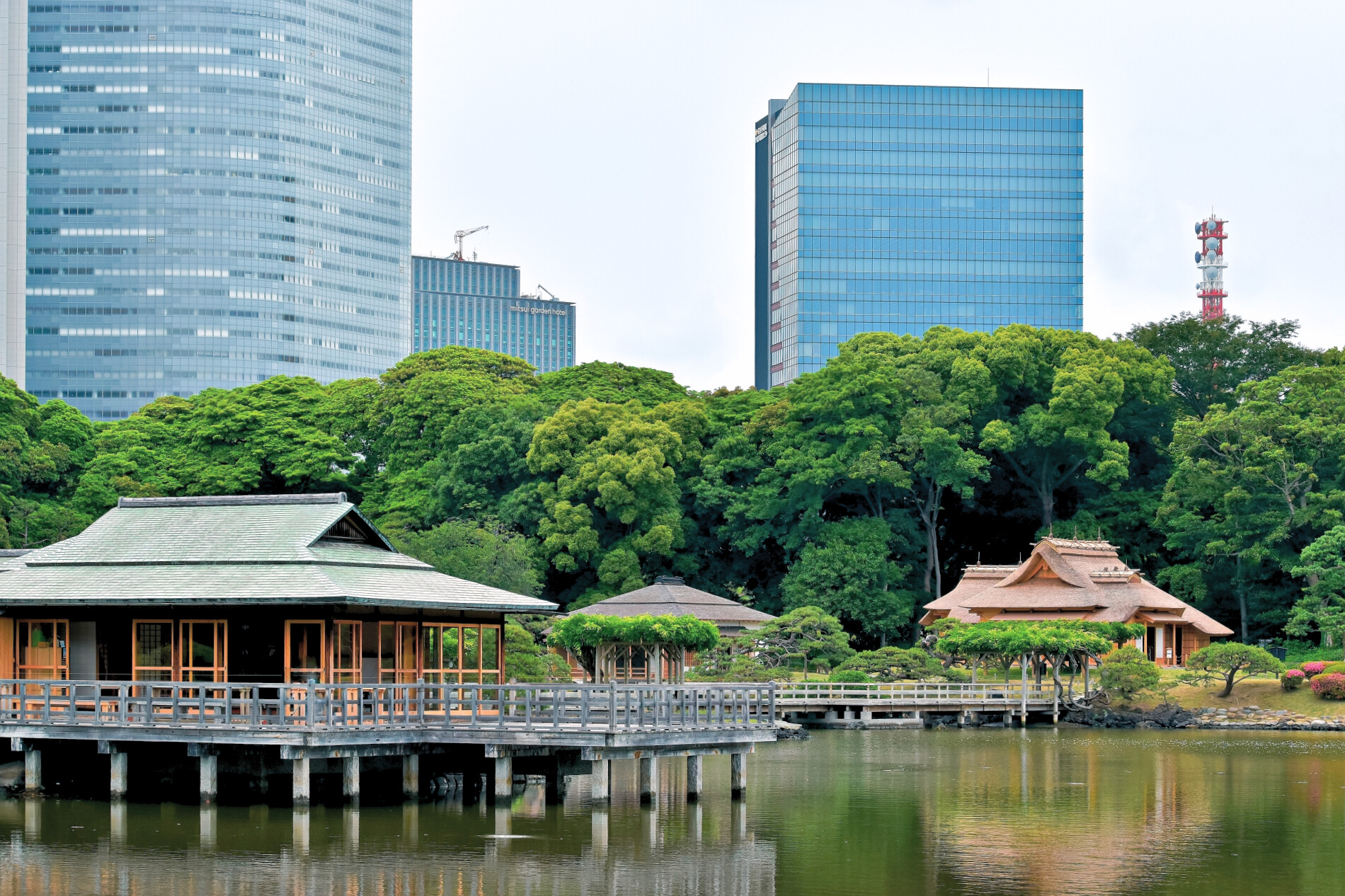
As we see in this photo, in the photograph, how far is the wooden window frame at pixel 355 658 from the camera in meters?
30.5

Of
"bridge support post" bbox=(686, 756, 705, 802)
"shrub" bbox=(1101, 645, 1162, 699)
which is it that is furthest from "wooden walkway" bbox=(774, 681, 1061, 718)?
"bridge support post" bbox=(686, 756, 705, 802)

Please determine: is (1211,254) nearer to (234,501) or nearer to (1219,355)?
(1219,355)

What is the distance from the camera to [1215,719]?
2158 inches

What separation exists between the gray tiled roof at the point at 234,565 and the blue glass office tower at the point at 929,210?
319 ft

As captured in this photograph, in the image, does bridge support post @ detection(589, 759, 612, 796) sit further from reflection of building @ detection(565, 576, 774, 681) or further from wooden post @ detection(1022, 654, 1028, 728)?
wooden post @ detection(1022, 654, 1028, 728)

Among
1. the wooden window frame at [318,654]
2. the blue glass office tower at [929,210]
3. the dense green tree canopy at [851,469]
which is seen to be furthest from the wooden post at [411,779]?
the blue glass office tower at [929,210]

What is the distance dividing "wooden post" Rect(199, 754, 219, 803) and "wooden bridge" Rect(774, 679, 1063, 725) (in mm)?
25824

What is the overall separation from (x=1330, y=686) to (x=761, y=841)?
33.7 metres

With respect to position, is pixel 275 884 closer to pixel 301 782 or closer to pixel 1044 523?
pixel 301 782

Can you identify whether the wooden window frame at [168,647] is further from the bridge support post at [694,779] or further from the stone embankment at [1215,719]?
the stone embankment at [1215,719]

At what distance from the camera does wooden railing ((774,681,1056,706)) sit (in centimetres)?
5409

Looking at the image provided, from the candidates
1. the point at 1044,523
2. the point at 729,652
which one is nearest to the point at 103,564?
the point at 729,652

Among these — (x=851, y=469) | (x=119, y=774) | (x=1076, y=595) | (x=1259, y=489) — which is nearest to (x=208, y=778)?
(x=119, y=774)

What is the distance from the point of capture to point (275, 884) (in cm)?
2239
